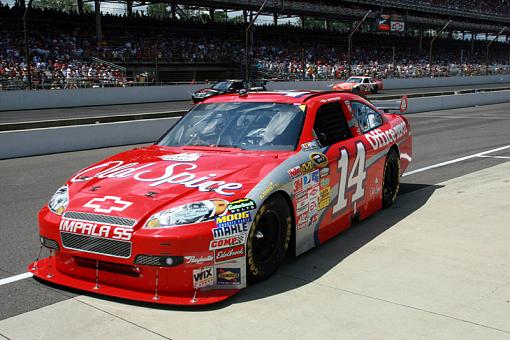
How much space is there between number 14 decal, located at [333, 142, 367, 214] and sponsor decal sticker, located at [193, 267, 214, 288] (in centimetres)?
177

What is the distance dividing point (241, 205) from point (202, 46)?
1653 inches

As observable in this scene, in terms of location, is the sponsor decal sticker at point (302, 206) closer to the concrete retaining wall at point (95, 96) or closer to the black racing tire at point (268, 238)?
the black racing tire at point (268, 238)

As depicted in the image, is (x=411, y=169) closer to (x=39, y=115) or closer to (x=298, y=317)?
(x=298, y=317)

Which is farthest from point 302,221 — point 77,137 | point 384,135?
point 77,137

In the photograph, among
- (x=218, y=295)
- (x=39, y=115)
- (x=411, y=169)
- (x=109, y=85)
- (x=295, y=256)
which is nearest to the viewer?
(x=218, y=295)

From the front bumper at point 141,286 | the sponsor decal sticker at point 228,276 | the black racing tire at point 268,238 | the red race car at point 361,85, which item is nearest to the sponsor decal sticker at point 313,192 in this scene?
the black racing tire at point 268,238

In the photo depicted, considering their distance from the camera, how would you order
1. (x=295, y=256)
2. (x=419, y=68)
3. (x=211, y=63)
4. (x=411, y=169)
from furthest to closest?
(x=419, y=68) → (x=211, y=63) → (x=411, y=169) → (x=295, y=256)

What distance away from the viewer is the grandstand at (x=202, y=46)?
105ft

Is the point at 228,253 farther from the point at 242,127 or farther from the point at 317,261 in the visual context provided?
the point at 242,127

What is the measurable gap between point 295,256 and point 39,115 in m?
21.5

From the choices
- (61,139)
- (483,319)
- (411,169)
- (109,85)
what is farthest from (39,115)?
(483,319)

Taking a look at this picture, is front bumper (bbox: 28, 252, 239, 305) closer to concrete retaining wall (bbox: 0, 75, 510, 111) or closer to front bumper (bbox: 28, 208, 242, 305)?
front bumper (bbox: 28, 208, 242, 305)

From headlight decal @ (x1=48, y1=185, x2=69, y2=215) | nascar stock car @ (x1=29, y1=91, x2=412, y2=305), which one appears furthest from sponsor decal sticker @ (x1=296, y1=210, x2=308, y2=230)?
headlight decal @ (x1=48, y1=185, x2=69, y2=215)

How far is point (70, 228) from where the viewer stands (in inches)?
157
